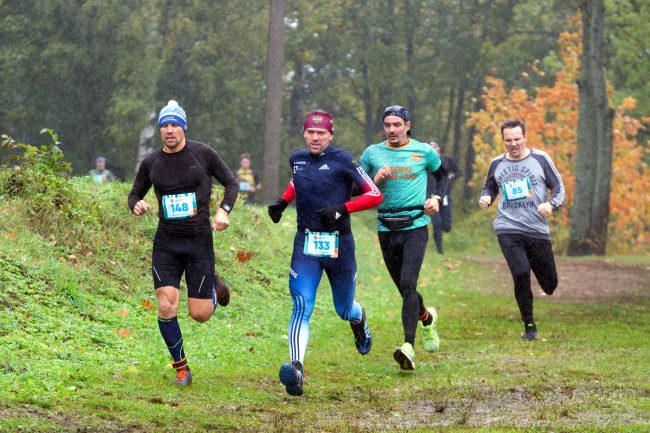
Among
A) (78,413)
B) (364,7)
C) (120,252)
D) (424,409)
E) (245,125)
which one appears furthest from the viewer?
(364,7)

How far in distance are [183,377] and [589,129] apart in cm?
2611

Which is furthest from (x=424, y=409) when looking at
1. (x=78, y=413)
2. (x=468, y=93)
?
(x=468, y=93)

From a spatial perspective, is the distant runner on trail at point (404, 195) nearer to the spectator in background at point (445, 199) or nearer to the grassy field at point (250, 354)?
the grassy field at point (250, 354)

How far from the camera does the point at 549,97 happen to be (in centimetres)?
4425

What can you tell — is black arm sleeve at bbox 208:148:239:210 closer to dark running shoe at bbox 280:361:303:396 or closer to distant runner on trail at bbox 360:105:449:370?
dark running shoe at bbox 280:361:303:396

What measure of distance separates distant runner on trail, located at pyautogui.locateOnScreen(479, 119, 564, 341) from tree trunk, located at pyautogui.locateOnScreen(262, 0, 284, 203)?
14.7 m

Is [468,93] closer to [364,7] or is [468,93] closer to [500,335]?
[364,7]

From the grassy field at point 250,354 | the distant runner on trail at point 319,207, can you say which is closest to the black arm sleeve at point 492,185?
the grassy field at point 250,354

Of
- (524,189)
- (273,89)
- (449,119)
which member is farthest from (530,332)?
(449,119)

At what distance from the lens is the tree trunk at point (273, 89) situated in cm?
2736

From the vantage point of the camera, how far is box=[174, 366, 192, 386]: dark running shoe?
30.7ft

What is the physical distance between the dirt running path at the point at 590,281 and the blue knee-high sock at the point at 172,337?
10.9 meters

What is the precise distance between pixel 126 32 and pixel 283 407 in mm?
31947

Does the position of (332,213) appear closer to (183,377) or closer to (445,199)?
(183,377)
